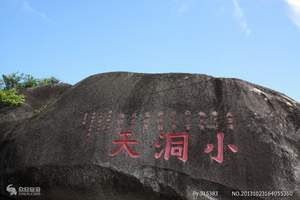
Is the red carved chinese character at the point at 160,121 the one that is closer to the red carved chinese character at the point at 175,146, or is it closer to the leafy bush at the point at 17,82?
the red carved chinese character at the point at 175,146

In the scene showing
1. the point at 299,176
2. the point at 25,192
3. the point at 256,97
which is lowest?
the point at 25,192

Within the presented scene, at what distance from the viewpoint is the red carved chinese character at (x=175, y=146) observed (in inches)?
244

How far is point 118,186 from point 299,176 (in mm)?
2741

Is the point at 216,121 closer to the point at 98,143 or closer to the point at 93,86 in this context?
the point at 98,143

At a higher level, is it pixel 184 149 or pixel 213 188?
pixel 184 149

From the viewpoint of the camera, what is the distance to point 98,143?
6.55 metres

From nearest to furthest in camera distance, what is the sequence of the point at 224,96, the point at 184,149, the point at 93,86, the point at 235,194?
the point at 235,194 → the point at 184,149 → the point at 224,96 → the point at 93,86

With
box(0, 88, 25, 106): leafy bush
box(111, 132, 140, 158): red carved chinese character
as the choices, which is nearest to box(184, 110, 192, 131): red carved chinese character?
box(111, 132, 140, 158): red carved chinese character

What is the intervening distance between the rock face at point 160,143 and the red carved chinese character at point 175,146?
0.02m

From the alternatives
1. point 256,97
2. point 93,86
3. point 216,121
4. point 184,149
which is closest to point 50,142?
point 93,86

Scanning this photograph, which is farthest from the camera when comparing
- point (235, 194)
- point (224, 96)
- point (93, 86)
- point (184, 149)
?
point (93, 86)

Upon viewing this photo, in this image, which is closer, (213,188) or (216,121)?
(213,188)

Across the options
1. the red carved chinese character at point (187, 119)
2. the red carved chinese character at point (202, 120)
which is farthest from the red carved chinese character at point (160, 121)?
the red carved chinese character at point (202, 120)

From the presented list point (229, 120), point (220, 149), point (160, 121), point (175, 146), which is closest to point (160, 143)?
point (175, 146)
